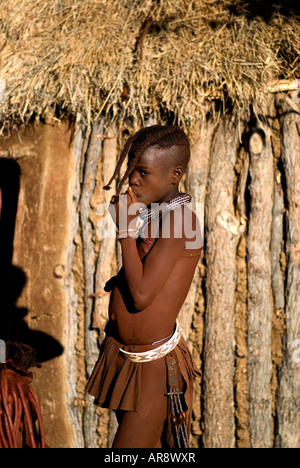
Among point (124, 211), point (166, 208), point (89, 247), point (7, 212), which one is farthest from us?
point (7, 212)

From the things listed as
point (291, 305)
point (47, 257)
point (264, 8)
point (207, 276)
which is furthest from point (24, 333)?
point (264, 8)

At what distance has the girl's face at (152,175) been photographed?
227 centimetres

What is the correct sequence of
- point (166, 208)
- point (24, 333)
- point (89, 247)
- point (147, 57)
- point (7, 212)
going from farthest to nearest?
point (7, 212), point (24, 333), point (89, 247), point (147, 57), point (166, 208)

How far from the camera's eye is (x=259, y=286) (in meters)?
3.71

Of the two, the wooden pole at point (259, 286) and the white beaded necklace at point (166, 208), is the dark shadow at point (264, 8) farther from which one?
the white beaded necklace at point (166, 208)

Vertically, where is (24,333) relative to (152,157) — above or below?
below

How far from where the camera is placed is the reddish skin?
7.36 ft

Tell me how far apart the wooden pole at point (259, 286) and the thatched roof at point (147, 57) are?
16.2 inches

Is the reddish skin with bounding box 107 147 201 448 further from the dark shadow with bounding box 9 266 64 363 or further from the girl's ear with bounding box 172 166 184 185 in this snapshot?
the dark shadow with bounding box 9 266 64 363

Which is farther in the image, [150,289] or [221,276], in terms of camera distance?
[221,276]

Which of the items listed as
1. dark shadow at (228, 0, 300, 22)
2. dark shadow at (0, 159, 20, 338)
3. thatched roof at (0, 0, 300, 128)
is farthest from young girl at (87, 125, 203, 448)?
dark shadow at (0, 159, 20, 338)

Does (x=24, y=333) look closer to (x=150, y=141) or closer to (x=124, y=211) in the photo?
(x=124, y=211)

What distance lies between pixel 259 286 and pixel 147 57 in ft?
5.81

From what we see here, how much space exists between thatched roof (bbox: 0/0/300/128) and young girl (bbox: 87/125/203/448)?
53.5 inches
